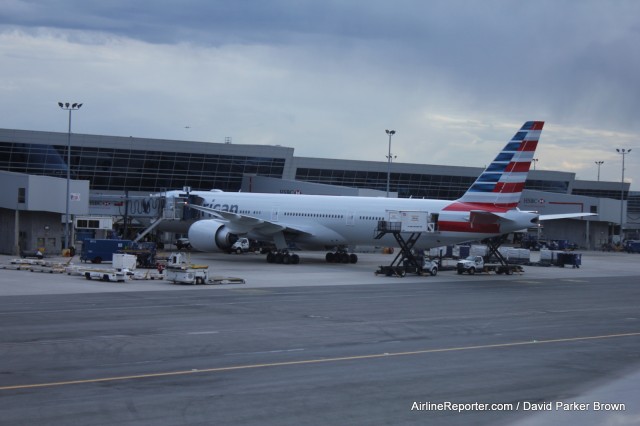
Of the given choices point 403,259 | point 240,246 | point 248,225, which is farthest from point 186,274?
point 240,246

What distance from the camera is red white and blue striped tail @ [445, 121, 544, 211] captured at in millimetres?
48125

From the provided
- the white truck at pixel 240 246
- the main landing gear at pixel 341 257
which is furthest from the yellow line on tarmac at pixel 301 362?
the white truck at pixel 240 246

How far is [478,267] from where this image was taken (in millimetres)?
51469

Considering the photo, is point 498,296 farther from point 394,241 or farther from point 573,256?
point 573,256

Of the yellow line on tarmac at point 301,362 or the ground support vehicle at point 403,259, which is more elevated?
the ground support vehicle at point 403,259

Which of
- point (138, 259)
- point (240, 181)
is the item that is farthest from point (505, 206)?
point (240, 181)

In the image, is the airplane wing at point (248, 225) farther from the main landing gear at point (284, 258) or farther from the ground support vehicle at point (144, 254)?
the ground support vehicle at point (144, 254)

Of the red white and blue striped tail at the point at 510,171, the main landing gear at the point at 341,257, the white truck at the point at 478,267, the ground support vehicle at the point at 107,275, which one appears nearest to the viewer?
the ground support vehicle at the point at 107,275

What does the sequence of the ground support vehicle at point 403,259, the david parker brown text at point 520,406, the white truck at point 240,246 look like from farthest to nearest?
1. the white truck at point 240,246
2. the ground support vehicle at point 403,259
3. the david parker brown text at point 520,406

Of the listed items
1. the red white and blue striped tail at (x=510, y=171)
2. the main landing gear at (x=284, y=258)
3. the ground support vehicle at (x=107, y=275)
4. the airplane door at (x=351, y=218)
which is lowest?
the ground support vehicle at (x=107, y=275)

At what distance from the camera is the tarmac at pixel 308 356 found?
13516mm

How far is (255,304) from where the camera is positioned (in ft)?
99.2

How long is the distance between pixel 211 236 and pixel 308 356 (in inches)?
1401

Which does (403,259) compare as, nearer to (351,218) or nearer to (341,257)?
(351,218)
